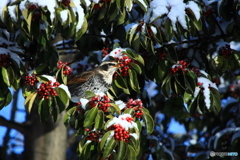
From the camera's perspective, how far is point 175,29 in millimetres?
3734

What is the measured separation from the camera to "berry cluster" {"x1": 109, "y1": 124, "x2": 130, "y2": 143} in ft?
10.7

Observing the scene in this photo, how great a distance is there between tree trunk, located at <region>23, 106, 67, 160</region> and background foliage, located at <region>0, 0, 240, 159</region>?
3.43 ft

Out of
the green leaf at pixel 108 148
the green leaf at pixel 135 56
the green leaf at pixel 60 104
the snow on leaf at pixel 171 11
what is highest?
the snow on leaf at pixel 171 11

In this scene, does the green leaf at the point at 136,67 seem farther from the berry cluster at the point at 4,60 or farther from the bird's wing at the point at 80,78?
the berry cluster at the point at 4,60

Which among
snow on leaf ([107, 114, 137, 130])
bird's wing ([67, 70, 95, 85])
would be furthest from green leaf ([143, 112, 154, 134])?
bird's wing ([67, 70, 95, 85])

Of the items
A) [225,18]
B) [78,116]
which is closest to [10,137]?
[78,116]

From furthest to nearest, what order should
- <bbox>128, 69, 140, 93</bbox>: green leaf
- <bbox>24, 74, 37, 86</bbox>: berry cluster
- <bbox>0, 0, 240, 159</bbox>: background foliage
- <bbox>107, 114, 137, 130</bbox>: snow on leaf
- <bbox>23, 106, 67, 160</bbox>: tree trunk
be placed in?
<bbox>23, 106, 67, 160</bbox>: tree trunk < <bbox>128, 69, 140, 93</bbox>: green leaf < <bbox>24, 74, 37, 86</bbox>: berry cluster < <bbox>0, 0, 240, 159</bbox>: background foliage < <bbox>107, 114, 137, 130</bbox>: snow on leaf

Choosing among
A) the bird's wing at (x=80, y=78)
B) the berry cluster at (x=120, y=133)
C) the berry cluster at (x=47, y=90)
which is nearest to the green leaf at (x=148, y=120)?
the berry cluster at (x=120, y=133)

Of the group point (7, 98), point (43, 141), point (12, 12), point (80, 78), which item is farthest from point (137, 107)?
point (43, 141)

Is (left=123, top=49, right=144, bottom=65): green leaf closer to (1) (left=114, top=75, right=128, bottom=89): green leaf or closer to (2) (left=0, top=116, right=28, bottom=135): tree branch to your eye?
(1) (left=114, top=75, right=128, bottom=89): green leaf

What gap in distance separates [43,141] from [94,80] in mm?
1257

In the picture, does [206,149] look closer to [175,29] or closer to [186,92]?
[186,92]

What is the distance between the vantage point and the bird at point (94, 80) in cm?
426

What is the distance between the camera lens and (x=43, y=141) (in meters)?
5.27
